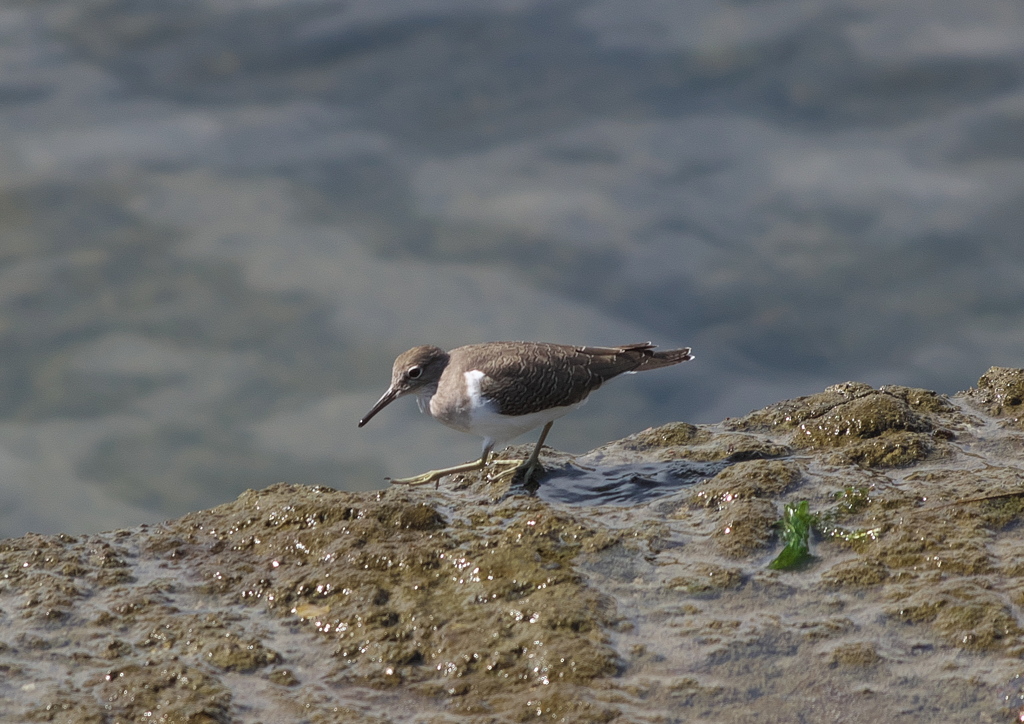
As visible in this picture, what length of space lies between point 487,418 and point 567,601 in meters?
1.70

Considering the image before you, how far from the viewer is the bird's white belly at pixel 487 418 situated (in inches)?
220

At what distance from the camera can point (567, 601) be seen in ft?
13.3

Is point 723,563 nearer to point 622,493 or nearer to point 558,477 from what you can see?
point 622,493

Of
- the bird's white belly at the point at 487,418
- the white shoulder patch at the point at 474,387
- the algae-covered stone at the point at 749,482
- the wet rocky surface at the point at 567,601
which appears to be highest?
the white shoulder patch at the point at 474,387

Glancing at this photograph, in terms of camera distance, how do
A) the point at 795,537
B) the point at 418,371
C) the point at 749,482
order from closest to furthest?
1. the point at 795,537
2. the point at 749,482
3. the point at 418,371

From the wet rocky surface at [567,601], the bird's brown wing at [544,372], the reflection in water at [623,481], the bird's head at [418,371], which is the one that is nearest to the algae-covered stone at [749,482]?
the wet rocky surface at [567,601]

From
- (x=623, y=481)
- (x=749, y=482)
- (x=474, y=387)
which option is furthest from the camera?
(x=474, y=387)

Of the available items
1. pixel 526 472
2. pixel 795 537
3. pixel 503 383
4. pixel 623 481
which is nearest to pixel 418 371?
pixel 503 383

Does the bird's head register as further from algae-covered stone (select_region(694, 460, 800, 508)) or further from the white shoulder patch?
algae-covered stone (select_region(694, 460, 800, 508))

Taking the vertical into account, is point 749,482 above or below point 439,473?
above

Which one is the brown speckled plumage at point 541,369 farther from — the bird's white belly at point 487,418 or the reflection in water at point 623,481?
the reflection in water at point 623,481

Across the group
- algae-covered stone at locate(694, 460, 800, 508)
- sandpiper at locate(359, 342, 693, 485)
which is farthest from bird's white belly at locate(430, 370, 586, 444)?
algae-covered stone at locate(694, 460, 800, 508)

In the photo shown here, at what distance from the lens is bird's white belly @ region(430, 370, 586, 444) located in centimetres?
558

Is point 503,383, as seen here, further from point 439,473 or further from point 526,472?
point 439,473
